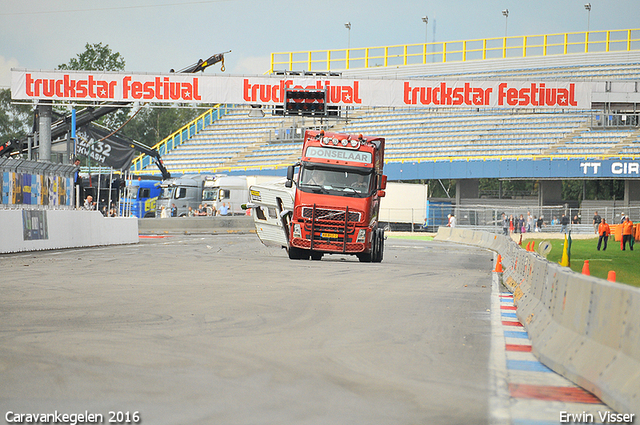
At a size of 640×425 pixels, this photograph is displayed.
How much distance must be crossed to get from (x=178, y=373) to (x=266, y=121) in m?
60.4

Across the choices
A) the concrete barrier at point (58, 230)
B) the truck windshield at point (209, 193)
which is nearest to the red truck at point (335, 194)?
the concrete barrier at point (58, 230)

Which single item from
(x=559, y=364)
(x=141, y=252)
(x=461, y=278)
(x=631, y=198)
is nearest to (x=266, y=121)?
(x=631, y=198)

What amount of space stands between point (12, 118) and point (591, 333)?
332 feet

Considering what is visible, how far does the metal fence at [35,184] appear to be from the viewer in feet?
71.9

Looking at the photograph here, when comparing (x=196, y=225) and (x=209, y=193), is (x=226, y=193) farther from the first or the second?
(x=196, y=225)

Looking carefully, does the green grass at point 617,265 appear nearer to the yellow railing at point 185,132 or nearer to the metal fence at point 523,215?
the metal fence at point 523,215

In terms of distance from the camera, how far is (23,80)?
35.6 meters

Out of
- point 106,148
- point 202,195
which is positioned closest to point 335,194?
point 106,148

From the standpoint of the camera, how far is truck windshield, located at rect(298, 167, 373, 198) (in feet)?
69.8

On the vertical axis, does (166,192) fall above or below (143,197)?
above

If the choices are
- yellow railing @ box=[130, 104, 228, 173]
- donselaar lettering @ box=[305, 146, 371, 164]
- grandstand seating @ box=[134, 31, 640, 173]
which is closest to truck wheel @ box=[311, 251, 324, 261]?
donselaar lettering @ box=[305, 146, 371, 164]

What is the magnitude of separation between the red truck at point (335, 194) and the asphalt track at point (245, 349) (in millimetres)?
6186

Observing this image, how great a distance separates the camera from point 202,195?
168 feet

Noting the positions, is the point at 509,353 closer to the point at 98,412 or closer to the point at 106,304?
the point at 98,412
